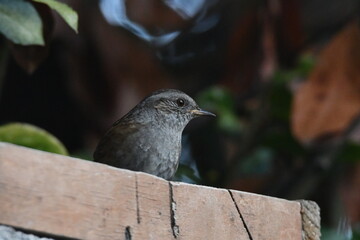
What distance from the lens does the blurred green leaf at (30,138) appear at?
3262 millimetres

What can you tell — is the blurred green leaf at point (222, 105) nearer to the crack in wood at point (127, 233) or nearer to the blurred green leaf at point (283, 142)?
the blurred green leaf at point (283, 142)

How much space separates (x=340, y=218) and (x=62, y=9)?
9.37ft

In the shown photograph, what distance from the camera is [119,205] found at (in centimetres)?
228

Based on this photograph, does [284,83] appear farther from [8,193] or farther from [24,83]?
[8,193]

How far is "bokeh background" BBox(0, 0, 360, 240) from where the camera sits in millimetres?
4918

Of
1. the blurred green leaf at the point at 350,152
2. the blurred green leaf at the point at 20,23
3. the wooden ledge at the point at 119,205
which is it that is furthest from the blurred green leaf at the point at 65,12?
the blurred green leaf at the point at 350,152

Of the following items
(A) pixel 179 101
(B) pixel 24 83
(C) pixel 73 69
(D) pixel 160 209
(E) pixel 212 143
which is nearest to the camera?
(D) pixel 160 209

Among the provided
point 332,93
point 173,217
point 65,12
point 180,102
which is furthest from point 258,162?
point 173,217

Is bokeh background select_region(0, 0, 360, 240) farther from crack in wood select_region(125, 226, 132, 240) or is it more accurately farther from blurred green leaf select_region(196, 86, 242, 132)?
crack in wood select_region(125, 226, 132, 240)

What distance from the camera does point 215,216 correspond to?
2.50 m

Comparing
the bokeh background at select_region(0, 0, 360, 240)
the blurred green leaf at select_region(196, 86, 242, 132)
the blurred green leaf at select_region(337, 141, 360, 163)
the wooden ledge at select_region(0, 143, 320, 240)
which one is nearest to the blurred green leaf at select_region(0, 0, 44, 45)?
the wooden ledge at select_region(0, 143, 320, 240)

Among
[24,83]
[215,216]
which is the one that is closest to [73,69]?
[24,83]

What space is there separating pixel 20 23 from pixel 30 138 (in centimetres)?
57

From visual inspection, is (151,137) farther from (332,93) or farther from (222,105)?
(222,105)
